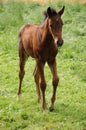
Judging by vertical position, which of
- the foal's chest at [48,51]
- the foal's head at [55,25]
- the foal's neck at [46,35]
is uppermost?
the foal's head at [55,25]

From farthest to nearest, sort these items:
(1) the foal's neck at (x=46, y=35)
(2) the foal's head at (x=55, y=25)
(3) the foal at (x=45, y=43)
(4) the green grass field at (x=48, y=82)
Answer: (1) the foal's neck at (x=46, y=35) → (4) the green grass field at (x=48, y=82) → (3) the foal at (x=45, y=43) → (2) the foal's head at (x=55, y=25)

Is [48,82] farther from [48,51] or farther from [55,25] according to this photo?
[55,25]

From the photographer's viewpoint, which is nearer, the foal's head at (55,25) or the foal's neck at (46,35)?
the foal's head at (55,25)

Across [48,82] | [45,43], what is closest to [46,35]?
[45,43]

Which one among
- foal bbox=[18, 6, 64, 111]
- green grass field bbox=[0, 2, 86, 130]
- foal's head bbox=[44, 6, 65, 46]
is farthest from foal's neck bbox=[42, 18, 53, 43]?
green grass field bbox=[0, 2, 86, 130]

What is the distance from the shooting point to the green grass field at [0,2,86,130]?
8.01 meters

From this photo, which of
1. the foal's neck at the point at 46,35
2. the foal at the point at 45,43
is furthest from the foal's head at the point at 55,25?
the foal's neck at the point at 46,35

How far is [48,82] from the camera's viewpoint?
1044 centimetres

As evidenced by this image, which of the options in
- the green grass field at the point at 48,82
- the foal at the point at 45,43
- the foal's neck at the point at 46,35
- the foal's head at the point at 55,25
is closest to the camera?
the foal's head at the point at 55,25

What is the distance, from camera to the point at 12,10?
705 inches

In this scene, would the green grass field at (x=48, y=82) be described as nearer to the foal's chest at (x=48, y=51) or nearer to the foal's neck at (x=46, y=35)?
the foal's chest at (x=48, y=51)

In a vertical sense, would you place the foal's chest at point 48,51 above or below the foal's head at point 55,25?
below

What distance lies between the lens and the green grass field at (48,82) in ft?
26.3

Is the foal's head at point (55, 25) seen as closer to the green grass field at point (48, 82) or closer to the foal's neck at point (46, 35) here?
the foal's neck at point (46, 35)
